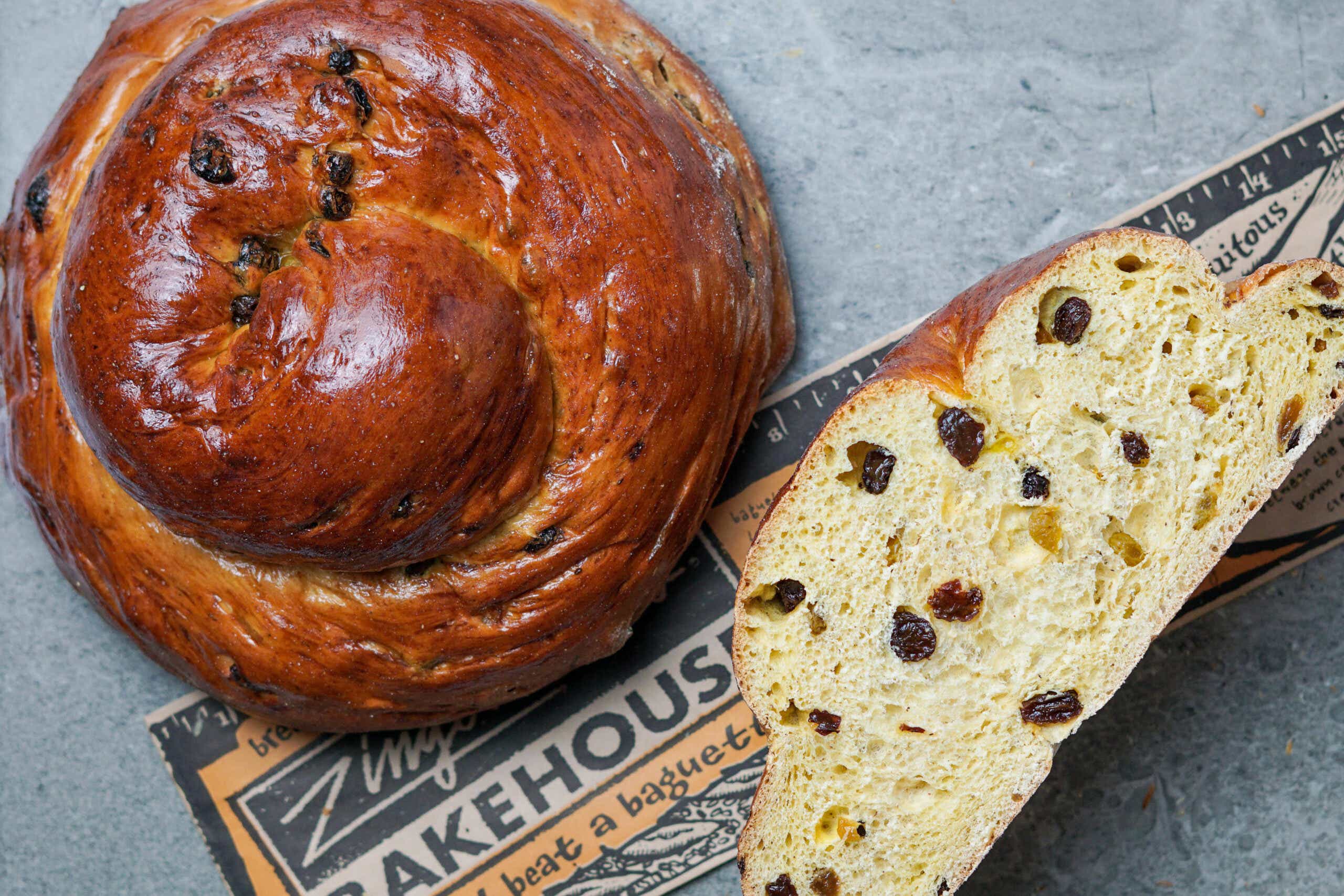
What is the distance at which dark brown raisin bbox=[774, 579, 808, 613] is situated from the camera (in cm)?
158

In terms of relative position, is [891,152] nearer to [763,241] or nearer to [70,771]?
[763,241]

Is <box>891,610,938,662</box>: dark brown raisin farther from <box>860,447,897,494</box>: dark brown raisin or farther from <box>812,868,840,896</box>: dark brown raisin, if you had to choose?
<box>812,868,840,896</box>: dark brown raisin

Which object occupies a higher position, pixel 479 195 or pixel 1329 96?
pixel 479 195

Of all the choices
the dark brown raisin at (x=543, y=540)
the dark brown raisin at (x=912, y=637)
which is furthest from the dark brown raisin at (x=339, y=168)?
the dark brown raisin at (x=912, y=637)

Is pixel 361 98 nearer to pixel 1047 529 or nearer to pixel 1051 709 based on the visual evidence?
pixel 1047 529

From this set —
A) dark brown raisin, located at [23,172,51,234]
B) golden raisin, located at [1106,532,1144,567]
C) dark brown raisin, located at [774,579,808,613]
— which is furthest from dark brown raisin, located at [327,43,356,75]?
golden raisin, located at [1106,532,1144,567]

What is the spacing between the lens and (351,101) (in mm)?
1444

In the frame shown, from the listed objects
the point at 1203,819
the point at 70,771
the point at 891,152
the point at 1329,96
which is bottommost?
the point at 1203,819

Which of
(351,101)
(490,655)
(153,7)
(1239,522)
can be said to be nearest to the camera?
(351,101)

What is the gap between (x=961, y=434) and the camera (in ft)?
4.87

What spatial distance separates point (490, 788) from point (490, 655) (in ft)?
1.77

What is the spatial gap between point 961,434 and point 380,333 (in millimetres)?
853

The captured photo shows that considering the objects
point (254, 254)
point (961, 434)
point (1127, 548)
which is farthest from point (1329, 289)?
point (254, 254)

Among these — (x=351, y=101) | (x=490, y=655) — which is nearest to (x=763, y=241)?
(x=351, y=101)
